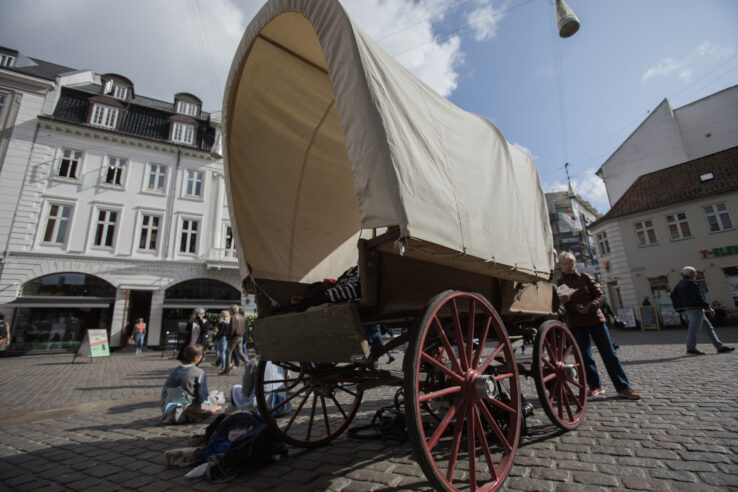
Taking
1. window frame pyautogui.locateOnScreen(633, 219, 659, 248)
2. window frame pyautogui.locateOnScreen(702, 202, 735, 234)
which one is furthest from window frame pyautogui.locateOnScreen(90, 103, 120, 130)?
window frame pyautogui.locateOnScreen(702, 202, 735, 234)

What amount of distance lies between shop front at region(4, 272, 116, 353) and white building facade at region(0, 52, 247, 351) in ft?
0.13

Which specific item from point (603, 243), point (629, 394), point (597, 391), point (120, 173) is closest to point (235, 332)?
point (597, 391)

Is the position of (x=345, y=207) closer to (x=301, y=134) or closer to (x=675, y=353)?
(x=301, y=134)

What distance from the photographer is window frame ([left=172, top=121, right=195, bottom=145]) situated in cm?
2042

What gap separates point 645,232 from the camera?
18156 millimetres

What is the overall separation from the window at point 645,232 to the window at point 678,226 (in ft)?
2.32

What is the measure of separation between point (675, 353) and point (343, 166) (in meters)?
8.29

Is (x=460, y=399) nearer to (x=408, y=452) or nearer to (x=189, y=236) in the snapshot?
(x=408, y=452)

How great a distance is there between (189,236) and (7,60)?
1283cm

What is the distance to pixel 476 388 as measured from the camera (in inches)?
78.3

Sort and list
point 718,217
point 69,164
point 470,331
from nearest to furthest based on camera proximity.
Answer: point 470,331 < point 718,217 < point 69,164

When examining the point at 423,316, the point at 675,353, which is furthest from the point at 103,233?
the point at 675,353

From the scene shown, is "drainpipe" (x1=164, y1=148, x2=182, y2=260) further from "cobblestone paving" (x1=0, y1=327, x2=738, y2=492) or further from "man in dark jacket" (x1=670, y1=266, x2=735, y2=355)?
"man in dark jacket" (x1=670, y1=266, x2=735, y2=355)

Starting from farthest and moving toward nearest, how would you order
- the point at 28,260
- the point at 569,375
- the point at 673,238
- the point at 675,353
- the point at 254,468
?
the point at 673,238 → the point at 28,260 → the point at 675,353 → the point at 569,375 → the point at 254,468
